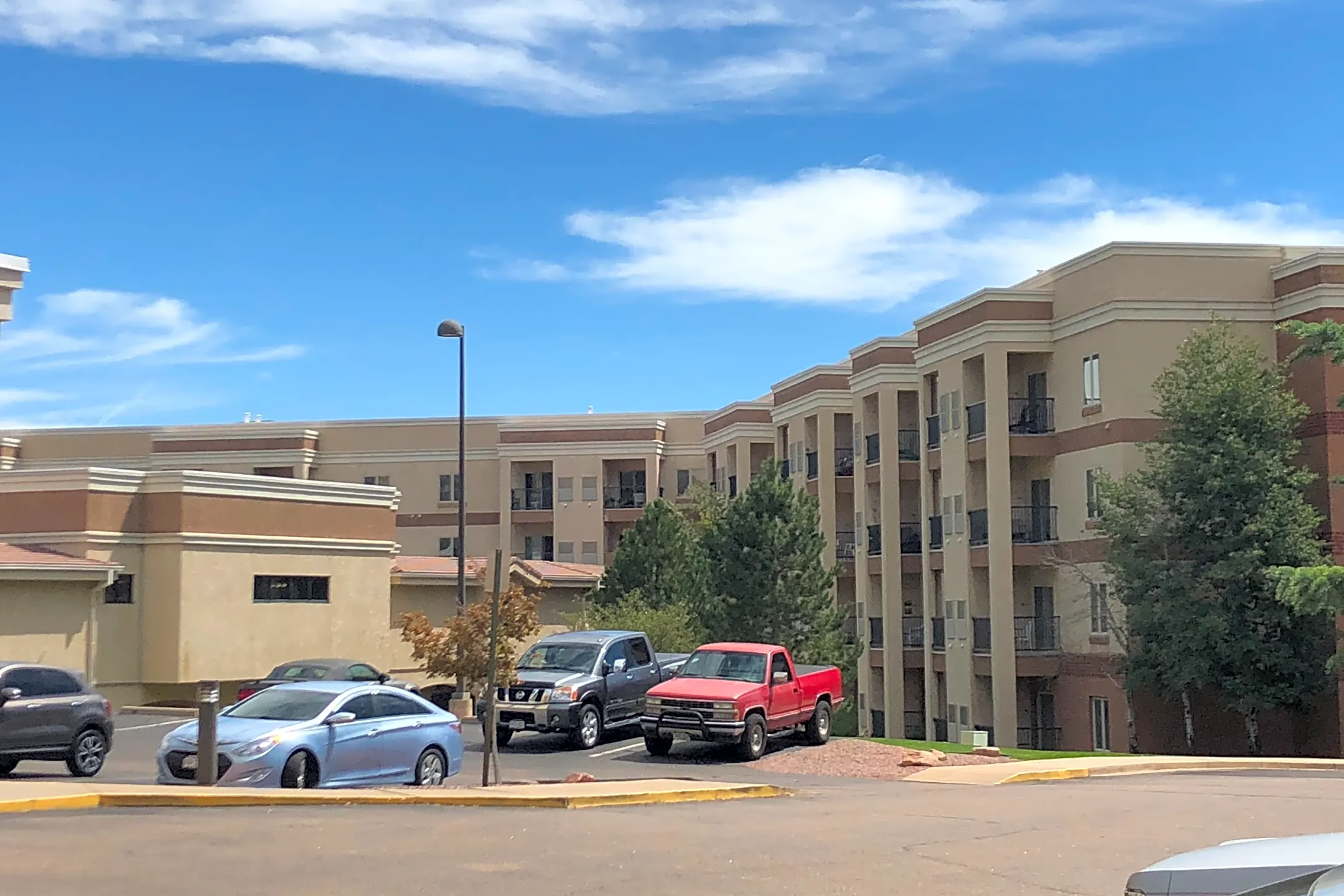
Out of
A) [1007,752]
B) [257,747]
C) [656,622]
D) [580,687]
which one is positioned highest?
[656,622]

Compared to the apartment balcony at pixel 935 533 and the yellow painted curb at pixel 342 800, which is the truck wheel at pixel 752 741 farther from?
the apartment balcony at pixel 935 533

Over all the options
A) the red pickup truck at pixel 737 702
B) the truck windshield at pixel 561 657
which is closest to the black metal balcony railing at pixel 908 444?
the red pickup truck at pixel 737 702

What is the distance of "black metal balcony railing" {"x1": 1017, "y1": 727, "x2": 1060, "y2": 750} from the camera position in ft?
133

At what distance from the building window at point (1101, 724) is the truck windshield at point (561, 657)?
55.8 feet

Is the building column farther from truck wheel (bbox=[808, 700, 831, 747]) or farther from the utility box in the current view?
truck wheel (bbox=[808, 700, 831, 747])

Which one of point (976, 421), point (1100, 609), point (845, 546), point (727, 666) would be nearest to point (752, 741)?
point (727, 666)

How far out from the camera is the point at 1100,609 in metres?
38.8

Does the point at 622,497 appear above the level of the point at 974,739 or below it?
above

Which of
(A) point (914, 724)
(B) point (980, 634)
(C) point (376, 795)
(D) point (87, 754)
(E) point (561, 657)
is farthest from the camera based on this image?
(A) point (914, 724)

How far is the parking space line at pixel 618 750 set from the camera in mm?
24703

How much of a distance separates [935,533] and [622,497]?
29796 millimetres

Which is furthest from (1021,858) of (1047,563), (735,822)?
(1047,563)

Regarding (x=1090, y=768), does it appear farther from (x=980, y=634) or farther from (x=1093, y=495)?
(x=980, y=634)

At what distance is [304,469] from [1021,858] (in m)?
63.5
